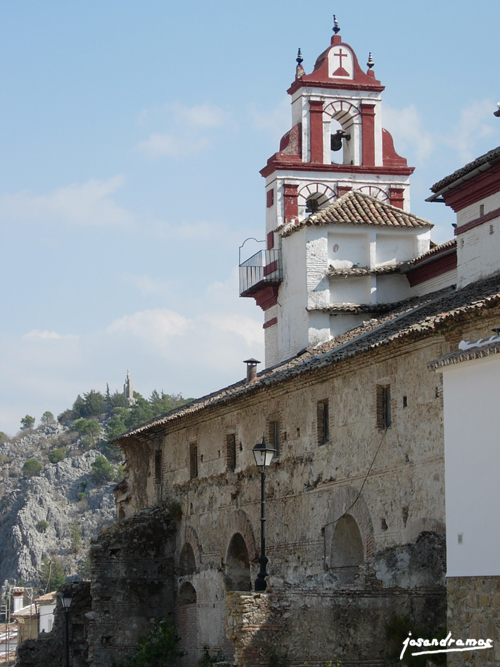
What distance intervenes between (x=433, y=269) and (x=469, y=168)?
18.5 feet

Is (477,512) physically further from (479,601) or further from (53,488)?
(53,488)

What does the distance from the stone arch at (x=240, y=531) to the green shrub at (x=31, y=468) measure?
109 m

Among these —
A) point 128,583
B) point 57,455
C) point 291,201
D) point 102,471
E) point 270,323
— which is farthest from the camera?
point 57,455

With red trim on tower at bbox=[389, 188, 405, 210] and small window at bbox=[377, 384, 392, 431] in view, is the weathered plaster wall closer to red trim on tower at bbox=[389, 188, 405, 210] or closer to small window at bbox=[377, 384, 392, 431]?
small window at bbox=[377, 384, 392, 431]

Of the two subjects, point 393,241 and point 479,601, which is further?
point 393,241

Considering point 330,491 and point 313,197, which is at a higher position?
point 313,197

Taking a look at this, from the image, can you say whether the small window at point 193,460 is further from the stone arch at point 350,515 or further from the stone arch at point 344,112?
the stone arch at point 344,112

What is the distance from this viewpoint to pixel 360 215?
31297mm

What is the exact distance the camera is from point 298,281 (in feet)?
103

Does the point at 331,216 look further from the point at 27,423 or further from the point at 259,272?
the point at 27,423

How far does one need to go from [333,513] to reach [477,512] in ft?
25.5

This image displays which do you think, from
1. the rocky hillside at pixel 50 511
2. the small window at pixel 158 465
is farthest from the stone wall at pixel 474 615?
the rocky hillside at pixel 50 511

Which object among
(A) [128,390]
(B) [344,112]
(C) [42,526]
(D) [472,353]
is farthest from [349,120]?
(A) [128,390]

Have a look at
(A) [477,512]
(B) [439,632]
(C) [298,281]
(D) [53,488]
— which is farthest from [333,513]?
(D) [53,488]
